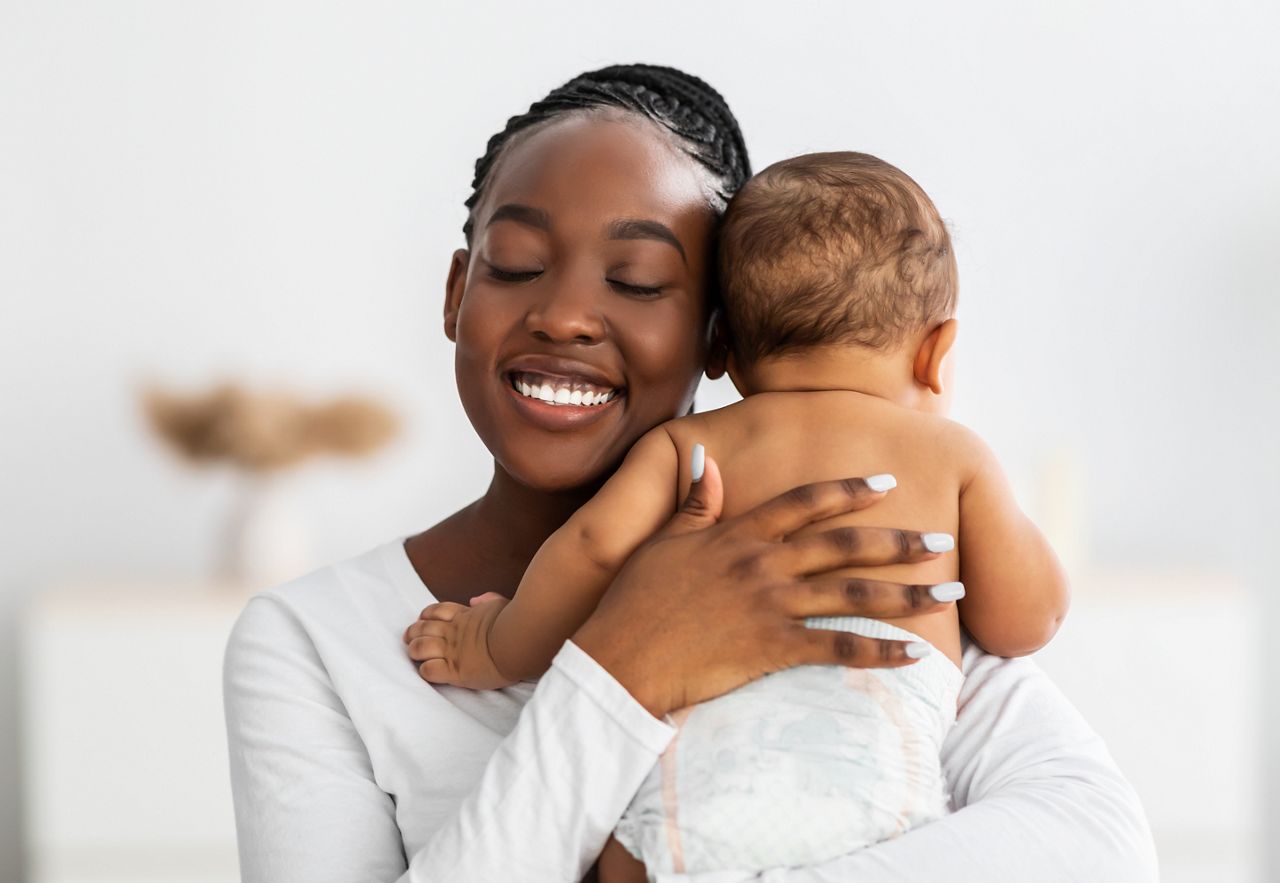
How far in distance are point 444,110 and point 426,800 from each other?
262 centimetres

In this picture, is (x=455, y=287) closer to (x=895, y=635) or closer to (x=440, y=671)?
(x=440, y=671)

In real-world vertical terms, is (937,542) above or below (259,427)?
above

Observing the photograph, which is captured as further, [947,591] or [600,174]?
[600,174]

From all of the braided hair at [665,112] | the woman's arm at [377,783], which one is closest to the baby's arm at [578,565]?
the woman's arm at [377,783]

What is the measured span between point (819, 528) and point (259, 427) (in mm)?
2517

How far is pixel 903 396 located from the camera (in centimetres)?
125

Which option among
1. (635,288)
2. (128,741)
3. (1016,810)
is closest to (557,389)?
(635,288)

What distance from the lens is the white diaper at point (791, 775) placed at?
102cm

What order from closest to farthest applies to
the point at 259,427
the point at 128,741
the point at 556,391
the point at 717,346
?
the point at 556,391
the point at 717,346
the point at 128,741
the point at 259,427

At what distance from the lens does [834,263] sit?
1214 millimetres

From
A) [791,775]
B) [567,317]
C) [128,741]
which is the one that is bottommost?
[128,741]

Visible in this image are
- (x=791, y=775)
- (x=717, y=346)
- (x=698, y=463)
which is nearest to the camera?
(x=791, y=775)

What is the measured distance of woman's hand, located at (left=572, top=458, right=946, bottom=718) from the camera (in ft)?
3.44

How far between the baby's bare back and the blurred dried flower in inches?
92.3
